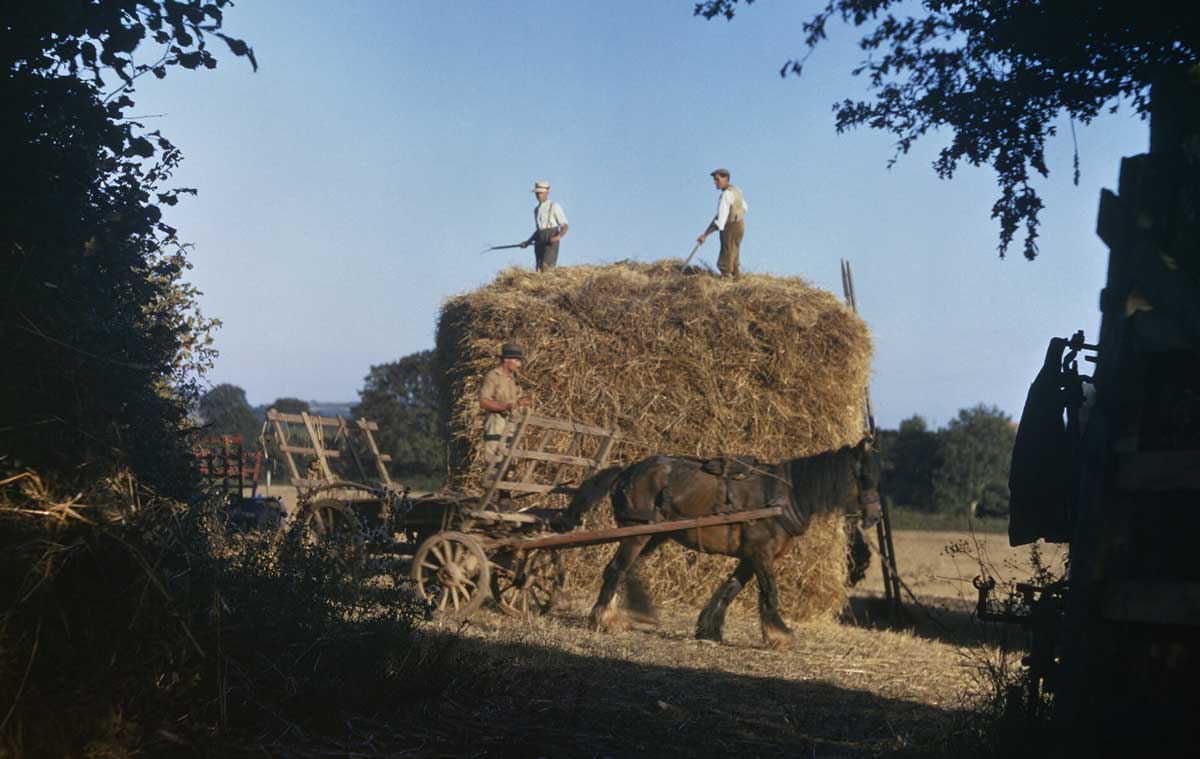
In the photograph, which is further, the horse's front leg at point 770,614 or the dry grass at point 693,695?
the horse's front leg at point 770,614

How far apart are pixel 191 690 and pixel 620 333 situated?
8273 millimetres

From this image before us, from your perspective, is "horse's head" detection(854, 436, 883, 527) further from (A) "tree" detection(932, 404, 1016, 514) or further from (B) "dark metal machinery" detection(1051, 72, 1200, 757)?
(A) "tree" detection(932, 404, 1016, 514)

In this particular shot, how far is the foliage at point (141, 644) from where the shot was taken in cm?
386

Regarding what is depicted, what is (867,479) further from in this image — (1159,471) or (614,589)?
(1159,471)

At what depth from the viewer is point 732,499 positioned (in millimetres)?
10234

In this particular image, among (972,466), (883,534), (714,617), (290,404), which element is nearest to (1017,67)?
(714,617)

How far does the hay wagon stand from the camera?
31.8 ft

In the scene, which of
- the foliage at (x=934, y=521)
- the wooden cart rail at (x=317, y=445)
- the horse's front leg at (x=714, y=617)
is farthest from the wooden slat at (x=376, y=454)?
the foliage at (x=934, y=521)

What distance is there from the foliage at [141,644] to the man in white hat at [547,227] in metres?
10.3

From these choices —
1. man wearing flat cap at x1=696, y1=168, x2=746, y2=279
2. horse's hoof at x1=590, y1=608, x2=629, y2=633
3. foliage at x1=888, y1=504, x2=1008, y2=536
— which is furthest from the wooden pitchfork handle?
foliage at x1=888, y1=504, x2=1008, y2=536

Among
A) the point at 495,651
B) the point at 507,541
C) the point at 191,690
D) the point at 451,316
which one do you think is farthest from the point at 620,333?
the point at 191,690

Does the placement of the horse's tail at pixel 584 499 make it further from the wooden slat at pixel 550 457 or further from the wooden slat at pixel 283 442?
the wooden slat at pixel 283 442

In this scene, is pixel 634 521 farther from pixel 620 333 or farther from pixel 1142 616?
pixel 1142 616

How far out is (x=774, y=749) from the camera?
18.0ft
